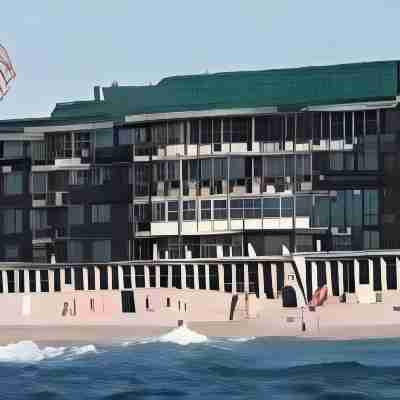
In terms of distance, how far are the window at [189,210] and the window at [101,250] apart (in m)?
Answer: 4.74

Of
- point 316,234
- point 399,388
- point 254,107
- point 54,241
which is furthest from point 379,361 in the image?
point 54,241

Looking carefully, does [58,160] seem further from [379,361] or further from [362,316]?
[379,361]

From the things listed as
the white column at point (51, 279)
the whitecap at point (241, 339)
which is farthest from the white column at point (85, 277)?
the whitecap at point (241, 339)

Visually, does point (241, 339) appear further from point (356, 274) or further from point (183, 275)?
point (356, 274)

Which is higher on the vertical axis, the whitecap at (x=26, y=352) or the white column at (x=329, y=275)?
the white column at (x=329, y=275)

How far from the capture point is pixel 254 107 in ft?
245

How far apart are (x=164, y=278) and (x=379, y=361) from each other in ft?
53.8

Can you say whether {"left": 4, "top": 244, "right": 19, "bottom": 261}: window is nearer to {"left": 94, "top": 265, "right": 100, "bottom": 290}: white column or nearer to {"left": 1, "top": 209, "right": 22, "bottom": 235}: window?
{"left": 1, "top": 209, "right": 22, "bottom": 235}: window

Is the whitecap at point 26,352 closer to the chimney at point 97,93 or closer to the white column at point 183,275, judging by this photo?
the white column at point 183,275

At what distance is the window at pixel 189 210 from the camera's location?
2958 inches

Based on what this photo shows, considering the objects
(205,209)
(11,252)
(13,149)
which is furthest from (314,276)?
(13,149)

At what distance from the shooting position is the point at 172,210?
75.6 m

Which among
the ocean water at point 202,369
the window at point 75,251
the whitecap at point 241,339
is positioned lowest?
the ocean water at point 202,369

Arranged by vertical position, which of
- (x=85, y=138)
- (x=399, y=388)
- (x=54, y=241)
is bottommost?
(x=399, y=388)
